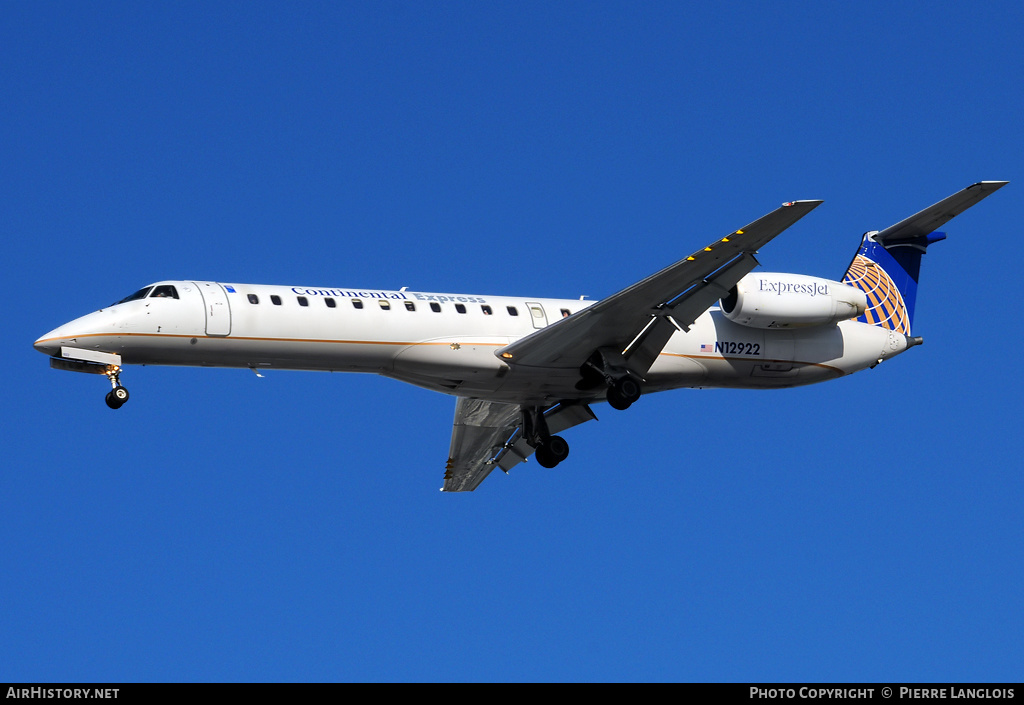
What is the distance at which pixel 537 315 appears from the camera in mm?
24250

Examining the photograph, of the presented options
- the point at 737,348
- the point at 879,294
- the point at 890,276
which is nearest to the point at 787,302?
the point at 737,348

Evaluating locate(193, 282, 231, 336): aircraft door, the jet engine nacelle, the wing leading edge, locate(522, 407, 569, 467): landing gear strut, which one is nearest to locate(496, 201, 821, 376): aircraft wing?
the wing leading edge

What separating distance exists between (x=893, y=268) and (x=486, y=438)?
31.4 ft

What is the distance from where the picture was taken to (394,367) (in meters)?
22.8

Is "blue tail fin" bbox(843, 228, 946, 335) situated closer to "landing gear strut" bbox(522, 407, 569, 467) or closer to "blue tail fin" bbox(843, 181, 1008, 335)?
"blue tail fin" bbox(843, 181, 1008, 335)

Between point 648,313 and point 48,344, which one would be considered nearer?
point 48,344

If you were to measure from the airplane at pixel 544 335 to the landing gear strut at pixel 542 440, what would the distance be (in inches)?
1.1

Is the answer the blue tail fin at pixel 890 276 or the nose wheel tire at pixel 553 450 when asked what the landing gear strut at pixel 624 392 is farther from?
the blue tail fin at pixel 890 276

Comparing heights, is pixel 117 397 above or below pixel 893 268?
below

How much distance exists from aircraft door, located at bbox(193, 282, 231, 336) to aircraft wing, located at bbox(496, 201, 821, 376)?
190 inches

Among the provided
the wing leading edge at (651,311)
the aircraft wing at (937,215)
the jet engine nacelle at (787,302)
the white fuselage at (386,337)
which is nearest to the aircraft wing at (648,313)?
the wing leading edge at (651,311)

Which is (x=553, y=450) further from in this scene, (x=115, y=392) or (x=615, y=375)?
(x=115, y=392)

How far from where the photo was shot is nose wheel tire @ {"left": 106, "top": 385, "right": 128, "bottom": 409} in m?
21.3
